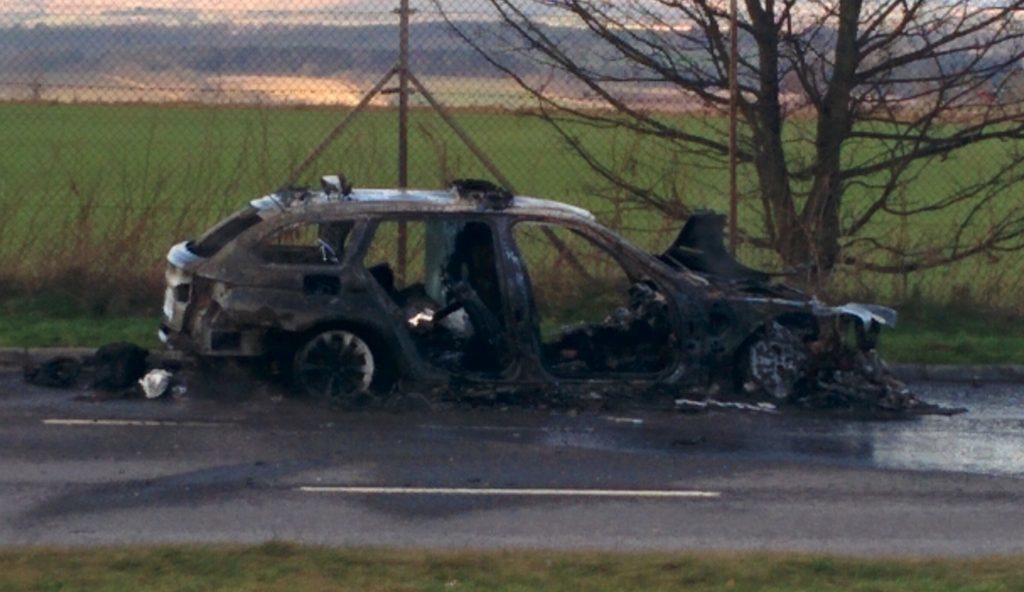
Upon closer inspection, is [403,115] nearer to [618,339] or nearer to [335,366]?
[618,339]

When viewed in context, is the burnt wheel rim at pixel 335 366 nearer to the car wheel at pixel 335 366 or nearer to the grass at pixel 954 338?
the car wheel at pixel 335 366

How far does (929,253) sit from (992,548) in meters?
8.17

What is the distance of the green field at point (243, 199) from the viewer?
48.4 ft

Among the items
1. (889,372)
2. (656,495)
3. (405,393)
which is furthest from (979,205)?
(656,495)

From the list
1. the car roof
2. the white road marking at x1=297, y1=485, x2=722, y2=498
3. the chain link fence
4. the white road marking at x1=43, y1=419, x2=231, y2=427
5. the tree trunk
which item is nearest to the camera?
the white road marking at x1=297, y1=485, x2=722, y2=498

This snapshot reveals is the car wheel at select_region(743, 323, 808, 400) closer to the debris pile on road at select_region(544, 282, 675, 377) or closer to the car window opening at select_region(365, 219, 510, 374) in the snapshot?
the debris pile on road at select_region(544, 282, 675, 377)

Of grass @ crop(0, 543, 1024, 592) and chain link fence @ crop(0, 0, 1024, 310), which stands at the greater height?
chain link fence @ crop(0, 0, 1024, 310)

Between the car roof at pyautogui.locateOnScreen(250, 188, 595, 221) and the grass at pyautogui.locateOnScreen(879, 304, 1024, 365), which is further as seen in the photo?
the grass at pyautogui.locateOnScreen(879, 304, 1024, 365)

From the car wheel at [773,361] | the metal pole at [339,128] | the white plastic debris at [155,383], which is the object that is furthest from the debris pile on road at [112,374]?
the car wheel at [773,361]

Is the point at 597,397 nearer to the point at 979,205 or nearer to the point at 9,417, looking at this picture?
the point at 9,417

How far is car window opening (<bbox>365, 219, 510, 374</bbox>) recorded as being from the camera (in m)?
11.1

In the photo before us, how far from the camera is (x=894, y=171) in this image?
15.3 metres

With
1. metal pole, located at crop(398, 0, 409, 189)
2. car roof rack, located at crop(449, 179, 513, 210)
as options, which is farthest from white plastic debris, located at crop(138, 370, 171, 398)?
metal pole, located at crop(398, 0, 409, 189)

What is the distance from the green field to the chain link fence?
0.07 ft
